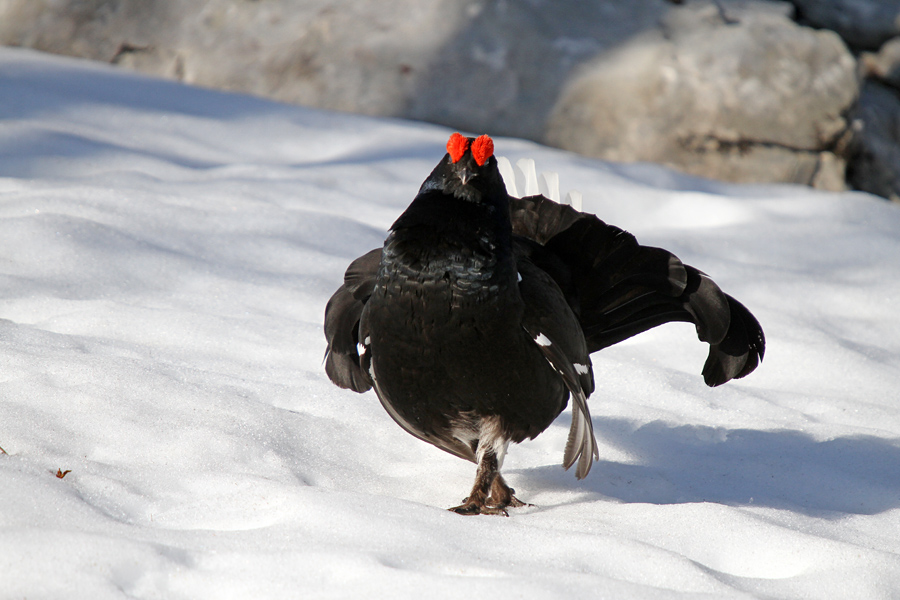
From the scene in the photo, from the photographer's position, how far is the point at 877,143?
761 centimetres

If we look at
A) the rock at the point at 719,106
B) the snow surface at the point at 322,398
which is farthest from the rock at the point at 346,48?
the snow surface at the point at 322,398

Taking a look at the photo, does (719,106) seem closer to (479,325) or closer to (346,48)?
(346,48)

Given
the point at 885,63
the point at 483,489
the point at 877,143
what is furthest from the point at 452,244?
the point at 885,63

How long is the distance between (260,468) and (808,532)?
1.58 metres

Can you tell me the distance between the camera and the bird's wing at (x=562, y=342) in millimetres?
2451

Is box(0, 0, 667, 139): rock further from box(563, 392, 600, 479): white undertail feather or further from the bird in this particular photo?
box(563, 392, 600, 479): white undertail feather

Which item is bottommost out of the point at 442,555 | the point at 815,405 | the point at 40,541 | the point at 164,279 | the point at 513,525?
the point at 815,405

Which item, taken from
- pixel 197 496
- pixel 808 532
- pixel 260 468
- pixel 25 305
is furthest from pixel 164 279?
pixel 808 532

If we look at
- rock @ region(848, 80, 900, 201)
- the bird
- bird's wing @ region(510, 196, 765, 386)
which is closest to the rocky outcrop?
rock @ region(848, 80, 900, 201)

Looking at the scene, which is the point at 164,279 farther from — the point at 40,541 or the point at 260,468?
the point at 40,541

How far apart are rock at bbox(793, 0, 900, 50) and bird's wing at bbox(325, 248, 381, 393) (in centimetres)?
640

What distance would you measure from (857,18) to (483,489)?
6.99 meters

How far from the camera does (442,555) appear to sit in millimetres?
1909

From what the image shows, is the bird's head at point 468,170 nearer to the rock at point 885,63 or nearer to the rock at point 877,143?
the rock at point 877,143
